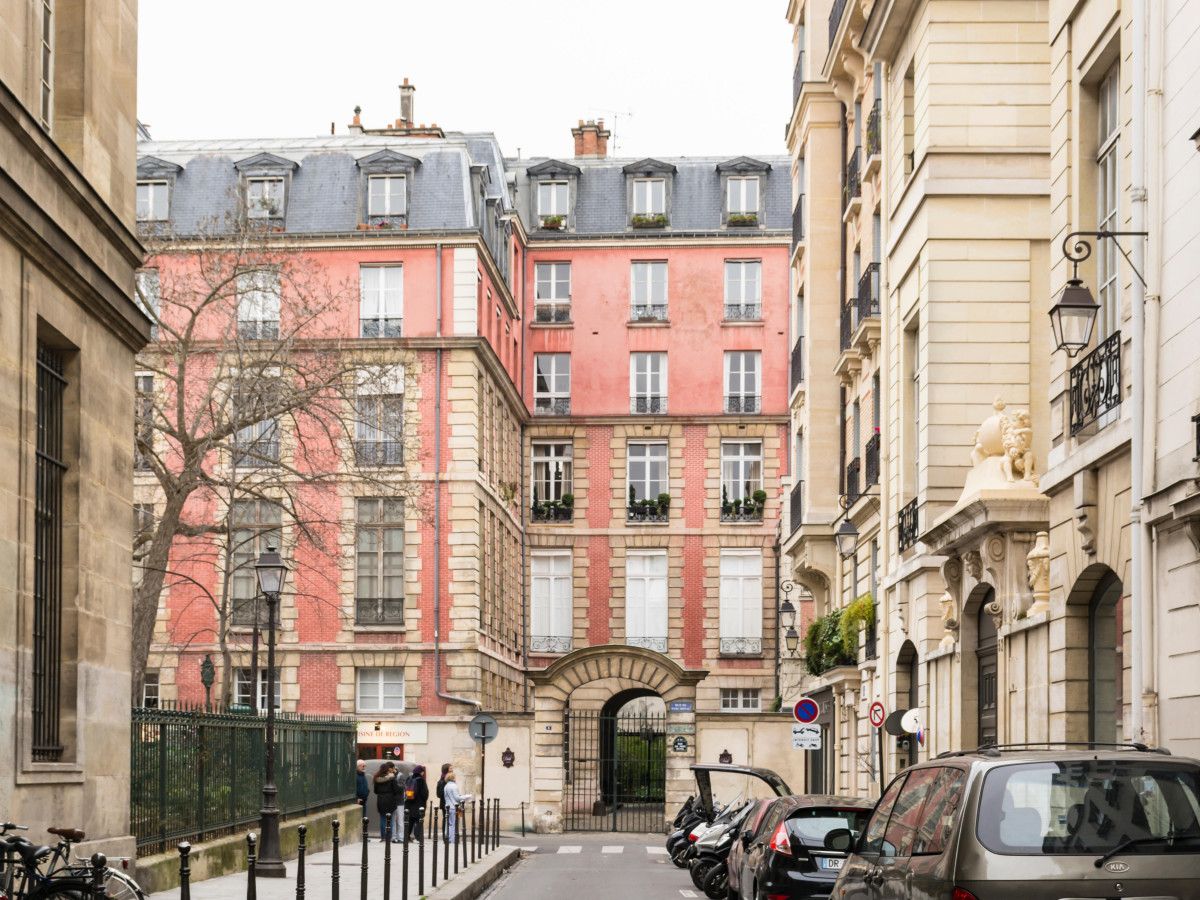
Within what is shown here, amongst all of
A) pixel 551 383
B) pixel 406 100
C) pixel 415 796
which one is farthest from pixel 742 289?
pixel 415 796

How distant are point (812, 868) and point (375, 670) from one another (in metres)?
36.2

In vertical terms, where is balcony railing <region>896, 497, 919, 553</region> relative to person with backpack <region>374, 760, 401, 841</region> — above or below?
above

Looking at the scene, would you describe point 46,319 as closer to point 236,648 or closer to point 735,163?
point 236,648

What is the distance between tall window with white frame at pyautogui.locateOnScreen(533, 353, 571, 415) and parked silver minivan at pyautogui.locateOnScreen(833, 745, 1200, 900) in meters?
54.6

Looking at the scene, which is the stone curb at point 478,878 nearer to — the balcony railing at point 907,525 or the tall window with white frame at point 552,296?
the balcony railing at point 907,525

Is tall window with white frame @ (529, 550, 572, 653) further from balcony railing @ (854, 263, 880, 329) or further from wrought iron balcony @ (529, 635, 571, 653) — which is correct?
balcony railing @ (854, 263, 880, 329)

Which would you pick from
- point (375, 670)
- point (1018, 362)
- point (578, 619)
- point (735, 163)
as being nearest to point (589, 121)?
point (735, 163)

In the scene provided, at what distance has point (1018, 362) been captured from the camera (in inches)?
1005

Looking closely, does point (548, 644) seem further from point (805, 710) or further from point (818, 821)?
point (818, 821)

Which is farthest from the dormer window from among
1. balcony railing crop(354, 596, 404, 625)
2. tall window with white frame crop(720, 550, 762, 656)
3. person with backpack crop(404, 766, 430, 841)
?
person with backpack crop(404, 766, 430, 841)

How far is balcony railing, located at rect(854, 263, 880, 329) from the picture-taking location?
32.3m

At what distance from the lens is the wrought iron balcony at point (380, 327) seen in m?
53.9

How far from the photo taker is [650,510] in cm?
6344

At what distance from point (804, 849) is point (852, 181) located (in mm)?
20096
